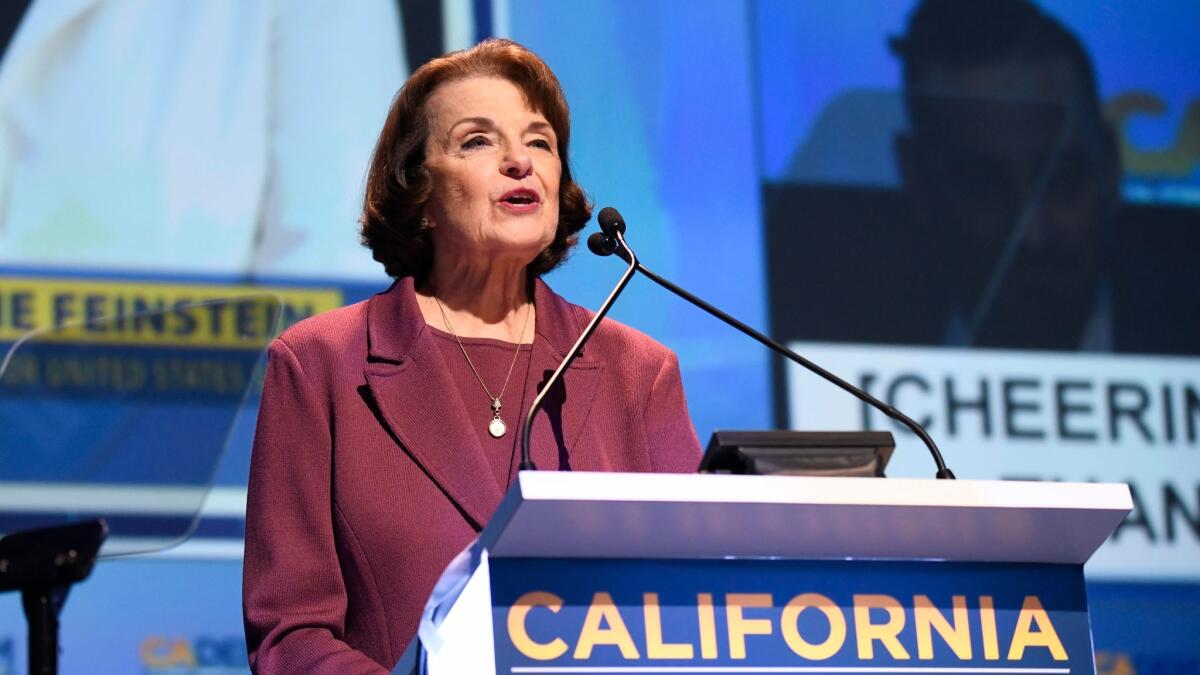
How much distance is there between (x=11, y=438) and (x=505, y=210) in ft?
3.93

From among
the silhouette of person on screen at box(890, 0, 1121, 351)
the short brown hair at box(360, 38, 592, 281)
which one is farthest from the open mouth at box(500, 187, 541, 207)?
the silhouette of person on screen at box(890, 0, 1121, 351)

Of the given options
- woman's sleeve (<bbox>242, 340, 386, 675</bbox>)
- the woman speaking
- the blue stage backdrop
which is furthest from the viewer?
the blue stage backdrop

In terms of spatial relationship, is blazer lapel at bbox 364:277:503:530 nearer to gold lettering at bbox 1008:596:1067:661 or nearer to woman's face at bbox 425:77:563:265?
woman's face at bbox 425:77:563:265

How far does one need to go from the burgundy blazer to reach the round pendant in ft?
0.06

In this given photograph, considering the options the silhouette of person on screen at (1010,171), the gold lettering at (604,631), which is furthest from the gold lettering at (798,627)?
the silhouette of person on screen at (1010,171)

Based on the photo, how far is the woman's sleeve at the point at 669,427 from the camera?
209cm

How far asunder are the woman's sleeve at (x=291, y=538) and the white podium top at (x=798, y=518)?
0.49 metres

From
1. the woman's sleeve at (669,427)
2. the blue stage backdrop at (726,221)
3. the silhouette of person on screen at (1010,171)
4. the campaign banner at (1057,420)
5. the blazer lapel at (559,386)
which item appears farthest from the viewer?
the silhouette of person on screen at (1010,171)

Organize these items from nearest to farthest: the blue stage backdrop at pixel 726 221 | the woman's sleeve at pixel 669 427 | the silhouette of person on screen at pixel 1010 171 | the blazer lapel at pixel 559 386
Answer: the blazer lapel at pixel 559 386 → the woman's sleeve at pixel 669 427 → the blue stage backdrop at pixel 726 221 → the silhouette of person on screen at pixel 1010 171

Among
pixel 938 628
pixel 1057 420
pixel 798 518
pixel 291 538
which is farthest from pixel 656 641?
pixel 1057 420

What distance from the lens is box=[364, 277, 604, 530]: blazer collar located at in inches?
75.0

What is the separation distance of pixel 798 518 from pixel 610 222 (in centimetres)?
66

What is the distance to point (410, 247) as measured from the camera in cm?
222

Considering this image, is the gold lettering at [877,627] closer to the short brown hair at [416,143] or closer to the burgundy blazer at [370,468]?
the burgundy blazer at [370,468]
